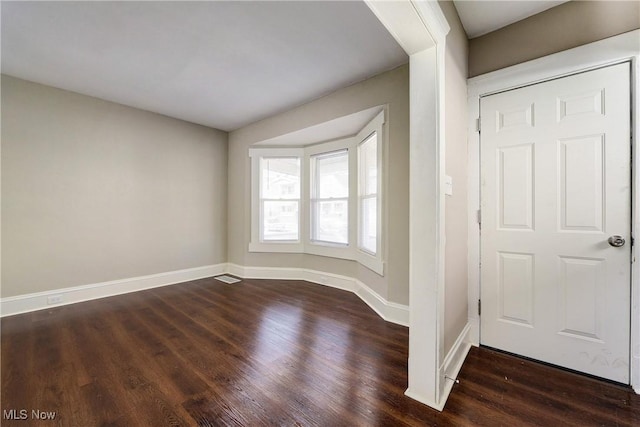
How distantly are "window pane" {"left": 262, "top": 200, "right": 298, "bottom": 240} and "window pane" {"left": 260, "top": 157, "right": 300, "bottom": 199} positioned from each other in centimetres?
14

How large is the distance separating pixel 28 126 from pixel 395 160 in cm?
412

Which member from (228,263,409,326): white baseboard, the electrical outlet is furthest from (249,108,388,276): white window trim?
the electrical outlet

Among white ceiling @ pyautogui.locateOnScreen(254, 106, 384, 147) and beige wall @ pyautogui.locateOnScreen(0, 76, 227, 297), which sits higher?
white ceiling @ pyautogui.locateOnScreen(254, 106, 384, 147)

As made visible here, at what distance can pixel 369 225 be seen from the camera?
3338 mm

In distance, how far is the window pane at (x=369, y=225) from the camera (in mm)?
3191

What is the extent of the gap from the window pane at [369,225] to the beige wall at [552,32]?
1662mm

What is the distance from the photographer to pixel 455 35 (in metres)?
1.91

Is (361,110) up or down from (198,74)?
down

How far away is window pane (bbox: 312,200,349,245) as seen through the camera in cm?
→ 381

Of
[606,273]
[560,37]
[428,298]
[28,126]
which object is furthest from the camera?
[28,126]

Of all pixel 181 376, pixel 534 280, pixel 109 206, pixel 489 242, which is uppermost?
pixel 109 206

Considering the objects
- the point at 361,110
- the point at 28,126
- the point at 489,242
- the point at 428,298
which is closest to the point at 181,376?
the point at 428,298

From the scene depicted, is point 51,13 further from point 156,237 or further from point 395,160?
point 395,160

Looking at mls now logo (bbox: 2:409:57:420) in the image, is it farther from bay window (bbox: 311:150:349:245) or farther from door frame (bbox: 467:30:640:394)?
bay window (bbox: 311:150:349:245)
